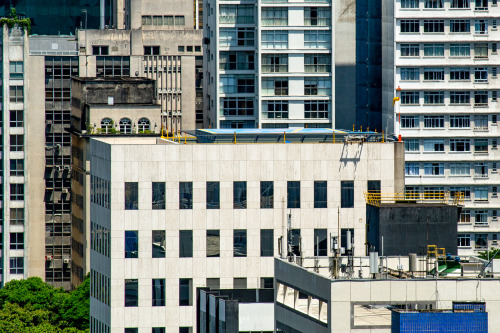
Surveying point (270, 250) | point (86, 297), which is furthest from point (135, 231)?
point (86, 297)

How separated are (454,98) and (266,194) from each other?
68.0m

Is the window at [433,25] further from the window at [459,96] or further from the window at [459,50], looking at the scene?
the window at [459,96]

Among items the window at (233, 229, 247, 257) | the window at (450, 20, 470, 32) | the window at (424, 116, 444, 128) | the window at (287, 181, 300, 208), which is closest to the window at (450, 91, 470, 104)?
the window at (424, 116, 444, 128)

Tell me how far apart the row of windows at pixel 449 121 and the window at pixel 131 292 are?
7245 cm

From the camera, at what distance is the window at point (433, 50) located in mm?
196000

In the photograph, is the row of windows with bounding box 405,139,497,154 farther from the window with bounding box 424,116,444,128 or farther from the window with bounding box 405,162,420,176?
the window with bounding box 405,162,420,176

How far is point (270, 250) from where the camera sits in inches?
5315

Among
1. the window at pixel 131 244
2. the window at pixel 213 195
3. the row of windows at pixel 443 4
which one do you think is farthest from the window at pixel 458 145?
the window at pixel 131 244

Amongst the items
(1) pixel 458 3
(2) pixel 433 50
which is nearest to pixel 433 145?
(2) pixel 433 50

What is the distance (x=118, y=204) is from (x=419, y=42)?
73891 millimetres

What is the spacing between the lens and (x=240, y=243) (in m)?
135

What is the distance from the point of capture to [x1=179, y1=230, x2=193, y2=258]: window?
438ft

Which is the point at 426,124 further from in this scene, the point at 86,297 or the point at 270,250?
the point at 270,250

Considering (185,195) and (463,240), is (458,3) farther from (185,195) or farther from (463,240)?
(185,195)
